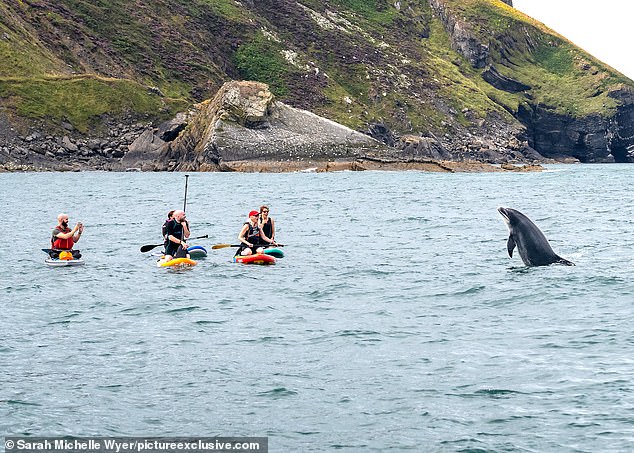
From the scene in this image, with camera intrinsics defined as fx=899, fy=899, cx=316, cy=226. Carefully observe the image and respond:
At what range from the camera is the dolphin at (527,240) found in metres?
27.2

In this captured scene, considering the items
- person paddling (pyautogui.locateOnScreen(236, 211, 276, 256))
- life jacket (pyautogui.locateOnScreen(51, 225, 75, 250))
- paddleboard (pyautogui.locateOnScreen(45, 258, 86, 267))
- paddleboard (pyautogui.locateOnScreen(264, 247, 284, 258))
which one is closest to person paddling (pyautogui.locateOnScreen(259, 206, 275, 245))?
person paddling (pyautogui.locateOnScreen(236, 211, 276, 256))

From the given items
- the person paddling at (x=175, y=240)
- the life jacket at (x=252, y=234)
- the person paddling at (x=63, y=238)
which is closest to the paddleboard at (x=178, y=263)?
the person paddling at (x=175, y=240)

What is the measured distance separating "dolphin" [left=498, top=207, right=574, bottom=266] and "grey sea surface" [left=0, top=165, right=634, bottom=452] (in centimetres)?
87

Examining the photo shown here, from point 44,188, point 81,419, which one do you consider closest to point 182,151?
point 44,188

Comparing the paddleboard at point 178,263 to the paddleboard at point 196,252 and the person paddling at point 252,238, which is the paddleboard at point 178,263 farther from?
the person paddling at point 252,238

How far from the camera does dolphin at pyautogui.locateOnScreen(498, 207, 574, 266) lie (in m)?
27.2

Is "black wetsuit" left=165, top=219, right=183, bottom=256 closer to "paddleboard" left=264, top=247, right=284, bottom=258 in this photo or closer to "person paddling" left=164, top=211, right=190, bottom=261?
"person paddling" left=164, top=211, right=190, bottom=261

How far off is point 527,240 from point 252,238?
10.7 meters

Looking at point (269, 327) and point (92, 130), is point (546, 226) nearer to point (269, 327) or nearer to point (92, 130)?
point (269, 327)

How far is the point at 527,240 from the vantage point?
28375 mm

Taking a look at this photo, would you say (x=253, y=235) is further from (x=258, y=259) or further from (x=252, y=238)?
(x=258, y=259)

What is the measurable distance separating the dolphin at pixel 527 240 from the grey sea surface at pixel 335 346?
87 cm

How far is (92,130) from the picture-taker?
148 meters

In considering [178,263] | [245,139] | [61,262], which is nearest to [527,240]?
[178,263]
